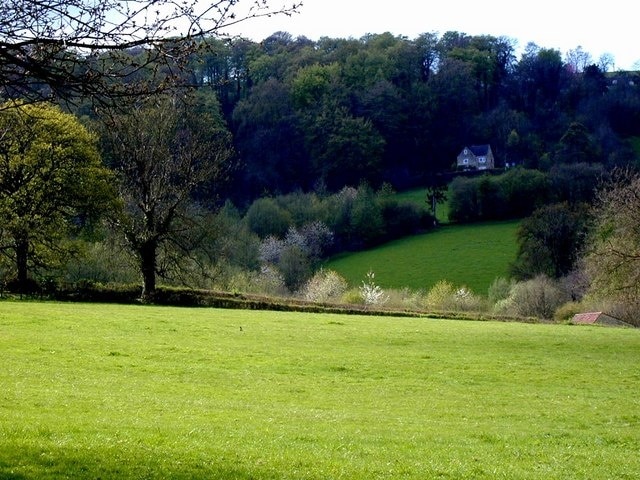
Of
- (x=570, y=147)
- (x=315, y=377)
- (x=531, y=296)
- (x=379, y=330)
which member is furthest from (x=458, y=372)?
(x=570, y=147)

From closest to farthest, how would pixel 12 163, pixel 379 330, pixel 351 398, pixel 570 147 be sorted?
pixel 351 398
pixel 379 330
pixel 12 163
pixel 570 147

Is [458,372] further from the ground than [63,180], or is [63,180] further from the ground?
[63,180]

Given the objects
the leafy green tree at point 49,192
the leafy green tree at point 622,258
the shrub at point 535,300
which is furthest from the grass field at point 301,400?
the shrub at point 535,300

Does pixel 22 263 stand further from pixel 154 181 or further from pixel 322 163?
pixel 322 163

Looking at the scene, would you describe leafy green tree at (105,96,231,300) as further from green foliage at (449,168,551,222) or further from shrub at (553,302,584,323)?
green foliage at (449,168,551,222)

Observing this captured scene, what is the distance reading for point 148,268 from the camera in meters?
50.9

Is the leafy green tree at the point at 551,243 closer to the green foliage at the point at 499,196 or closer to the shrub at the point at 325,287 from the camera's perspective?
the green foliage at the point at 499,196

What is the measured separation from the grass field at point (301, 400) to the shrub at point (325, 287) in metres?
43.1

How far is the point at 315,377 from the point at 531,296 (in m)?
53.8

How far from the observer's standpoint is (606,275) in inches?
1882

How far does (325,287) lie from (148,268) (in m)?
36.9

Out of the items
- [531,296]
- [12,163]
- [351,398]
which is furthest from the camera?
[531,296]

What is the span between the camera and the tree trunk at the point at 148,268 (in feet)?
167

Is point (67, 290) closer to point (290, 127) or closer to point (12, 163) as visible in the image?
point (12, 163)
